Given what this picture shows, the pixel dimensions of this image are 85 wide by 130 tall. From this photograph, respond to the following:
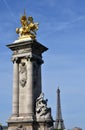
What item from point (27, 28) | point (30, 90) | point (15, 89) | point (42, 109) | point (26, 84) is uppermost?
point (27, 28)

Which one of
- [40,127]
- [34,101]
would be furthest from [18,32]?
[40,127]

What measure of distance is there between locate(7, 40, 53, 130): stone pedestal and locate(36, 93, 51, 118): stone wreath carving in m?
0.36

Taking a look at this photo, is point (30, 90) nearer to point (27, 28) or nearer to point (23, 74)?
point (23, 74)

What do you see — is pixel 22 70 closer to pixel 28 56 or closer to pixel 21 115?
pixel 28 56

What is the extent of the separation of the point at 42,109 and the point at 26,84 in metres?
2.61

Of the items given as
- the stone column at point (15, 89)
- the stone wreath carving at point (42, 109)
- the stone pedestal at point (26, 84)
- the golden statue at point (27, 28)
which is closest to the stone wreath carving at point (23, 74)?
the stone pedestal at point (26, 84)

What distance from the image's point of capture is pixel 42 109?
31.0 m

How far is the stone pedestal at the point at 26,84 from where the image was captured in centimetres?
3078

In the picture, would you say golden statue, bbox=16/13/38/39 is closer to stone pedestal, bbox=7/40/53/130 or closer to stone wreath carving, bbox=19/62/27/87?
stone pedestal, bbox=7/40/53/130

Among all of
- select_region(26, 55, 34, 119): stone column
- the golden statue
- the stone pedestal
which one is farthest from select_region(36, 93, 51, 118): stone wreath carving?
the golden statue

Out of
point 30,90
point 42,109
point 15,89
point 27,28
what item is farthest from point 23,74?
point 27,28

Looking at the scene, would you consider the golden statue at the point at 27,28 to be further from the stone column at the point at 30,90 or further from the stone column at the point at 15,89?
A: the stone column at the point at 30,90

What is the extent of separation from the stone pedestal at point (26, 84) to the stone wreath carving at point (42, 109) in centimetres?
36

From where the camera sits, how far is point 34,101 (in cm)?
3145
